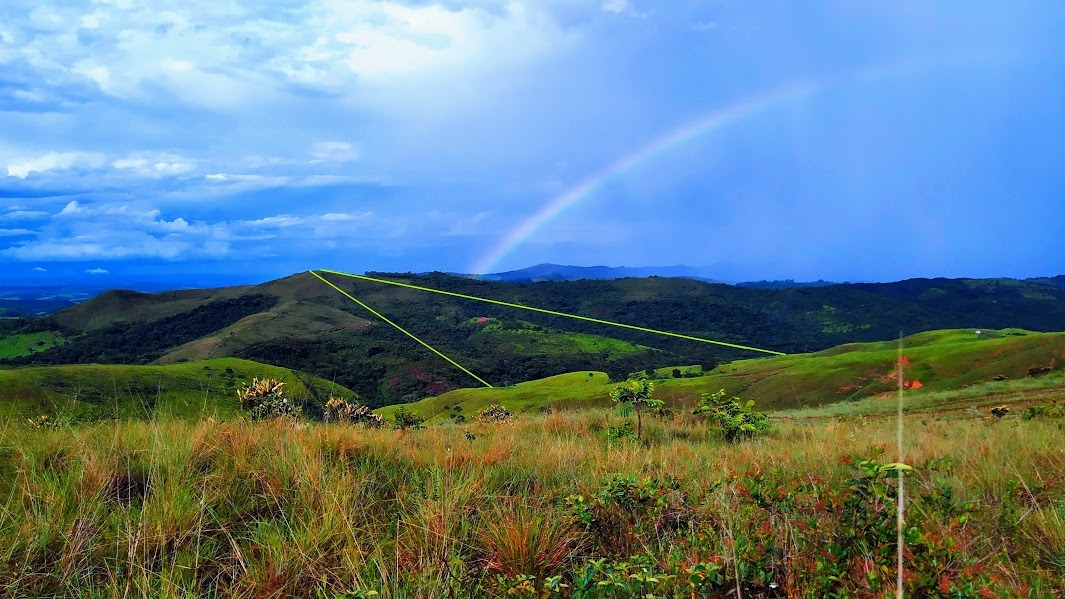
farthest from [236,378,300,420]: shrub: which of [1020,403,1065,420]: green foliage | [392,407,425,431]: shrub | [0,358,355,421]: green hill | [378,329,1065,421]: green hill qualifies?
[0,358,355,421]: green hill

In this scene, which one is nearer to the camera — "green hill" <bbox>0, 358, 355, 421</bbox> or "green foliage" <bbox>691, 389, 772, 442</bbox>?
"green foliage" <bbox>691, 389, 772, 442</bbox>

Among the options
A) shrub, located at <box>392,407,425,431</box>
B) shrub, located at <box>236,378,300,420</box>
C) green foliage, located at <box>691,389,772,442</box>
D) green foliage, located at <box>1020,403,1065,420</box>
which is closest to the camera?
shrub, located at <box>236,378,300,420</box>

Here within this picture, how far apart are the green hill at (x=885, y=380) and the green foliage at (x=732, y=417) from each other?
6057 millimetres

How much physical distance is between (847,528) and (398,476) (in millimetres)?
3653

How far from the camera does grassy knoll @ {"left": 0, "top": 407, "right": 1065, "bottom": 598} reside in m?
3.38

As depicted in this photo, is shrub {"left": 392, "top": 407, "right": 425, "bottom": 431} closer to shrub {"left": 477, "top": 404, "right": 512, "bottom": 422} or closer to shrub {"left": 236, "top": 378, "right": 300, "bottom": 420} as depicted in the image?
shrub {"left": 477, "top": 404, "right": 512, "bottom": 422}

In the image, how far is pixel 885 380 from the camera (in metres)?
46.1

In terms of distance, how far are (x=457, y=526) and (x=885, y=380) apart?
1999 inches

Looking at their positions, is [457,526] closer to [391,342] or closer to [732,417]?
[732,417]

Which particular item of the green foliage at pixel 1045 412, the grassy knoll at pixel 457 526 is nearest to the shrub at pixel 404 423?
the grassy knoll at pixel 457 526

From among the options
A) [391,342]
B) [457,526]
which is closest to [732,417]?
[457,526]

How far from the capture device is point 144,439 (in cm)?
553

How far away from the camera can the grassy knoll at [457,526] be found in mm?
3379

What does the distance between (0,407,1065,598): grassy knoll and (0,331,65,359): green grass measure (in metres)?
186
